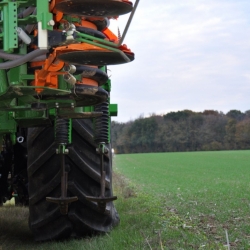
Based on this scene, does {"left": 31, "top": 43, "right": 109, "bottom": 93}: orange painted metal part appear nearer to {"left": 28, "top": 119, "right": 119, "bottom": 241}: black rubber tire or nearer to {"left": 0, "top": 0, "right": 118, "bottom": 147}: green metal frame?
{"left": 0, "top": 0, "right": 118, "bottom": 147}: green metal frame

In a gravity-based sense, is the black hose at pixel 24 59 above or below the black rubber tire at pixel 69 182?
above

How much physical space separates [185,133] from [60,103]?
69154 mm

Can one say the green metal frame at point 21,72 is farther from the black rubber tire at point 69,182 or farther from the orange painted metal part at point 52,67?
the black rubber tire at point 69,182

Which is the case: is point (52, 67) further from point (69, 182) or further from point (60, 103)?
point (69, 182)

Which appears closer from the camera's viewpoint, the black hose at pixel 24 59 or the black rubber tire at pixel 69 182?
the black hose at pixel 24 59

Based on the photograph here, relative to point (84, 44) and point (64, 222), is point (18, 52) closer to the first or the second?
point (84, 44)

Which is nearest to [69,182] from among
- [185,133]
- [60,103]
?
[60,103]

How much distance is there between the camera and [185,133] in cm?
7262

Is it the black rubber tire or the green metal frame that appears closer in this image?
the green metal frame

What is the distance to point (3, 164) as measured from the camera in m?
6.05

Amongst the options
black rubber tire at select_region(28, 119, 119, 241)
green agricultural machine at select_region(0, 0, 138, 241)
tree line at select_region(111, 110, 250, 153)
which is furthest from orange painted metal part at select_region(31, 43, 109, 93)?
tree line at select_region(111, 110, 250, 153)

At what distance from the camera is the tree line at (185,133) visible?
71250mm

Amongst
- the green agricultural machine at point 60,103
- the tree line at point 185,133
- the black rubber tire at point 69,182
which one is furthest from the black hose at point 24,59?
the tree line at point 185,133

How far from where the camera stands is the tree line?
2805 inches
